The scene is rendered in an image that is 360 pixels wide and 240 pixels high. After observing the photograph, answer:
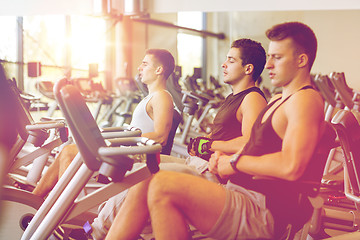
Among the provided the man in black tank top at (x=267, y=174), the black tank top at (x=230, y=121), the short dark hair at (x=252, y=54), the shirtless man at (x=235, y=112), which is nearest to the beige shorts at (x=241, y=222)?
the man in black tank top at (x=267, y=174)

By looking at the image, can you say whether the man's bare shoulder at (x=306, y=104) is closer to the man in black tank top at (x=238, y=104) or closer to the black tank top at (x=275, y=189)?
the black tank top at (x=275, y=189)

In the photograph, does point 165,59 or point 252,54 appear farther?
point 165,59

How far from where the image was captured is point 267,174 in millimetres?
1405

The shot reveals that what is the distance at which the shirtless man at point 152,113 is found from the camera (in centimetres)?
243

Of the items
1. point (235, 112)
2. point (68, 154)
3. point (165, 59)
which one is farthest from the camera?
point (165, 59)

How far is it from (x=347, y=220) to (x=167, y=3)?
3.06 m

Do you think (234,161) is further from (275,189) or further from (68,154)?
(68,154)

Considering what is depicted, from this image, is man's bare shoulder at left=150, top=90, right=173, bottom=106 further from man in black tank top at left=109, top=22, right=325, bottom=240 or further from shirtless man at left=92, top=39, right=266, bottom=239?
man in black tank top at left=109, top=22, right=325, bottom=240

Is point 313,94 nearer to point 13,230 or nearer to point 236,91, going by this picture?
point 236,91

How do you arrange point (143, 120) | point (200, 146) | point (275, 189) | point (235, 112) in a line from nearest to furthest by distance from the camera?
point (275, 189)
point (200, 146)
point (235, 112)
point (143, 120)

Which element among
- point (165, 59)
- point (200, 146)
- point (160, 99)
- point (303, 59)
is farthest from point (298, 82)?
point (165, 59)

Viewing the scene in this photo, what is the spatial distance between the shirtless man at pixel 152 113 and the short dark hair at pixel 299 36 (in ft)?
3.54

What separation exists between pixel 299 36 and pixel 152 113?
1275 mm

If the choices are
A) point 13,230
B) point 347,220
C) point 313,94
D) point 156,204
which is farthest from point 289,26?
point 13,230
